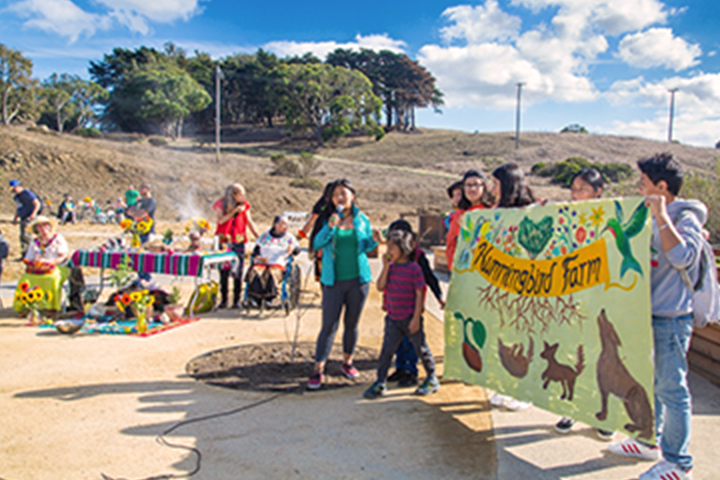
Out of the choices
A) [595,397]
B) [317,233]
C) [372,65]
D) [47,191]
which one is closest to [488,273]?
[595,397]

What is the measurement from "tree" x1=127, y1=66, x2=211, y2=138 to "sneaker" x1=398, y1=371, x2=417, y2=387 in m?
60.8

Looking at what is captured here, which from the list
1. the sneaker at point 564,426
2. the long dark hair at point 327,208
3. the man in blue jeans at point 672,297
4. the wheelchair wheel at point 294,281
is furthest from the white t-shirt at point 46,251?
the man in blue jeans at point 672,297

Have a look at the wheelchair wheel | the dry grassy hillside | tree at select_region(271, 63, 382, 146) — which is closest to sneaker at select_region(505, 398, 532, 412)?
the wheelchair wheel

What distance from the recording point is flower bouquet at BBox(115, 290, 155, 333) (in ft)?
21.1

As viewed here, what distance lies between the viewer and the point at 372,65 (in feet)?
261

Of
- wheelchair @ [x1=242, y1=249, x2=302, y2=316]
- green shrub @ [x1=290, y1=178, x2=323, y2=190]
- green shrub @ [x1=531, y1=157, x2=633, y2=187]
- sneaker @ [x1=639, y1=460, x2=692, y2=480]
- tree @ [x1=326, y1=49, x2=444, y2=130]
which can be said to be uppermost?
tree @ [x1=326, y1=49, x2=444, y2=130]

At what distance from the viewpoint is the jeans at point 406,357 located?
4805mm

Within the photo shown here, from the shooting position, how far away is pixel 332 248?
15.0 ft

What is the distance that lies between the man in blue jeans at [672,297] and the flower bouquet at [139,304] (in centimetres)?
554

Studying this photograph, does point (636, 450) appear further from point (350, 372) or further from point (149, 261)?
point (149, 261)

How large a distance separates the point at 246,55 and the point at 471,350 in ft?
276

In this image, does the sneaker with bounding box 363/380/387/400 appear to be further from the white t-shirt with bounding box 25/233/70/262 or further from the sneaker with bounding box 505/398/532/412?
the white t-shirt with bounding box 25/233/70/262

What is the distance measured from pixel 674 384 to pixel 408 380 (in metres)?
2.29

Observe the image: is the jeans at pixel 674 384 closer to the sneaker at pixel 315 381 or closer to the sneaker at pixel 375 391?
the sneaker at pixel 375 391
